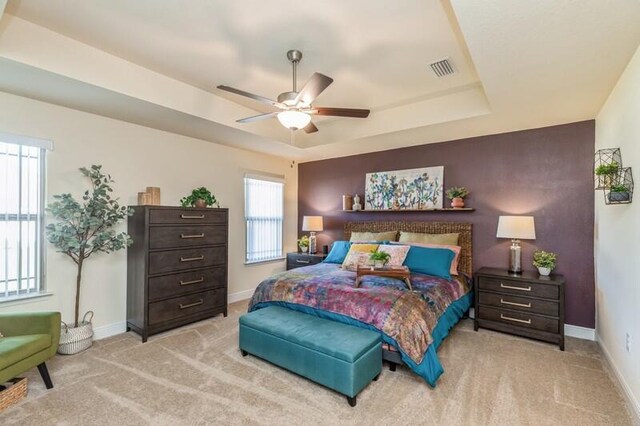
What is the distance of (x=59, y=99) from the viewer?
296 centimetres

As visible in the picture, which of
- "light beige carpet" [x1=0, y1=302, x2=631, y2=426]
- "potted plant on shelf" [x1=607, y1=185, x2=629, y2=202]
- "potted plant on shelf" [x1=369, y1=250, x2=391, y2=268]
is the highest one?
"potted plant on shelf" [x1=607, y1=185, x2=629, y2=202]

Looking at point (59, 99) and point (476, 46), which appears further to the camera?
point (59, 99)

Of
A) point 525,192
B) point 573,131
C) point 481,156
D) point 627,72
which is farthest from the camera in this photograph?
point 481,156

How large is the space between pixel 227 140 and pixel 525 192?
4.08m

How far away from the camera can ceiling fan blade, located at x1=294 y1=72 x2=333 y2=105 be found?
2229 mm

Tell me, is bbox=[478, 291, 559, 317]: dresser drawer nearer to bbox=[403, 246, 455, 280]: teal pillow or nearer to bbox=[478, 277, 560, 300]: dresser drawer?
bbox=[478, 277, 560, 300]: dresser drawer

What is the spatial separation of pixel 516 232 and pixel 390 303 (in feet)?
6.53

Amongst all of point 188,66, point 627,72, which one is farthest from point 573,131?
point 188,66

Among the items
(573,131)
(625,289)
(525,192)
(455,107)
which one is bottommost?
(625,289)

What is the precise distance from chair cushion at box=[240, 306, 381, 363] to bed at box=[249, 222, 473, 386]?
0.36 ft

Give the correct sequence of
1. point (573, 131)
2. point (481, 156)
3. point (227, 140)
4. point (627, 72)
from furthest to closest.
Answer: point (227, 140) → point (481, 156) → point (573, 131) → point (627, 72)

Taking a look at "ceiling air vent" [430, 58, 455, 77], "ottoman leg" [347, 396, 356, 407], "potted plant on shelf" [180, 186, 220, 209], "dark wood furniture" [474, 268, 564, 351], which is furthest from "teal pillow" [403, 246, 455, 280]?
"potted plant on shelf" [180, 186, 220, 209]

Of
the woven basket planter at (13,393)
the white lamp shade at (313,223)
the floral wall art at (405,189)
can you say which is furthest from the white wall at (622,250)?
the woven basket planter at (13,393)

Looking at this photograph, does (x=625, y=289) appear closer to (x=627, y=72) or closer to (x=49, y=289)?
(x=627, y=72)
